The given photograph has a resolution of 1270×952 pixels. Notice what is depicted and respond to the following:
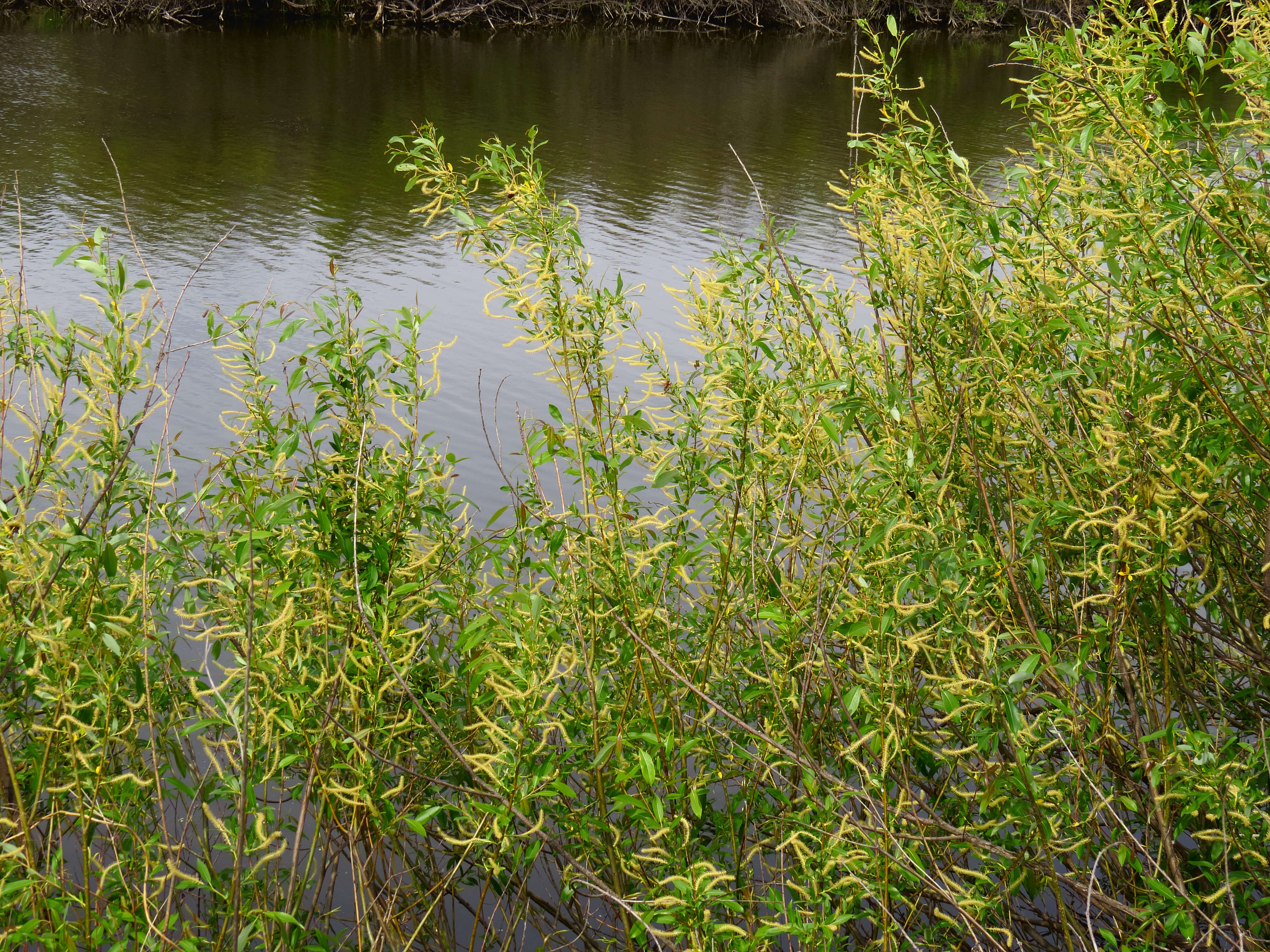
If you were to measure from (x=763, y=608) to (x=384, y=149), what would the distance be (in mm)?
10243

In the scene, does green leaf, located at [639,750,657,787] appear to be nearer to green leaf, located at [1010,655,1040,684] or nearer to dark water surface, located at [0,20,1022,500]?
green leaf, located at [1010,655,1040,684]

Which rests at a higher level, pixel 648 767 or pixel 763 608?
pixel 763 608

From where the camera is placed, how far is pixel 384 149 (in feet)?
39.1

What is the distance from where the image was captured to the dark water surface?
32.5ft

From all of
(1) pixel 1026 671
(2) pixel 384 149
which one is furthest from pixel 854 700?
(2) pixel 384 149

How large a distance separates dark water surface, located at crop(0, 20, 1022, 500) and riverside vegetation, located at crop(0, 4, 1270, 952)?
6.06ft

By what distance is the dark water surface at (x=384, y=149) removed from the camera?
9.90 metres

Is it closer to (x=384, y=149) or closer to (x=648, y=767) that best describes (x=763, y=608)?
(x=648, y=767)

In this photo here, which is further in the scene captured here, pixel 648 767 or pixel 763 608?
pixel 763 608

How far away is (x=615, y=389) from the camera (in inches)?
309

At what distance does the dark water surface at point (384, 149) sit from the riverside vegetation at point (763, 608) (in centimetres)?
185

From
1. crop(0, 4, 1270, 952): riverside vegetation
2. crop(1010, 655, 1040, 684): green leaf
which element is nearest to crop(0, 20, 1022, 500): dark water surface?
crop(0, 4, 1270, 952): riverside vegetation

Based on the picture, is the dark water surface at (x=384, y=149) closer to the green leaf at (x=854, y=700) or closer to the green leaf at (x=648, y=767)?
the green leaf at (x=648, y=767)

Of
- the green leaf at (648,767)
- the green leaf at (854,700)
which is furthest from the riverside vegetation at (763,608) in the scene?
the green leaf at (854,700)
